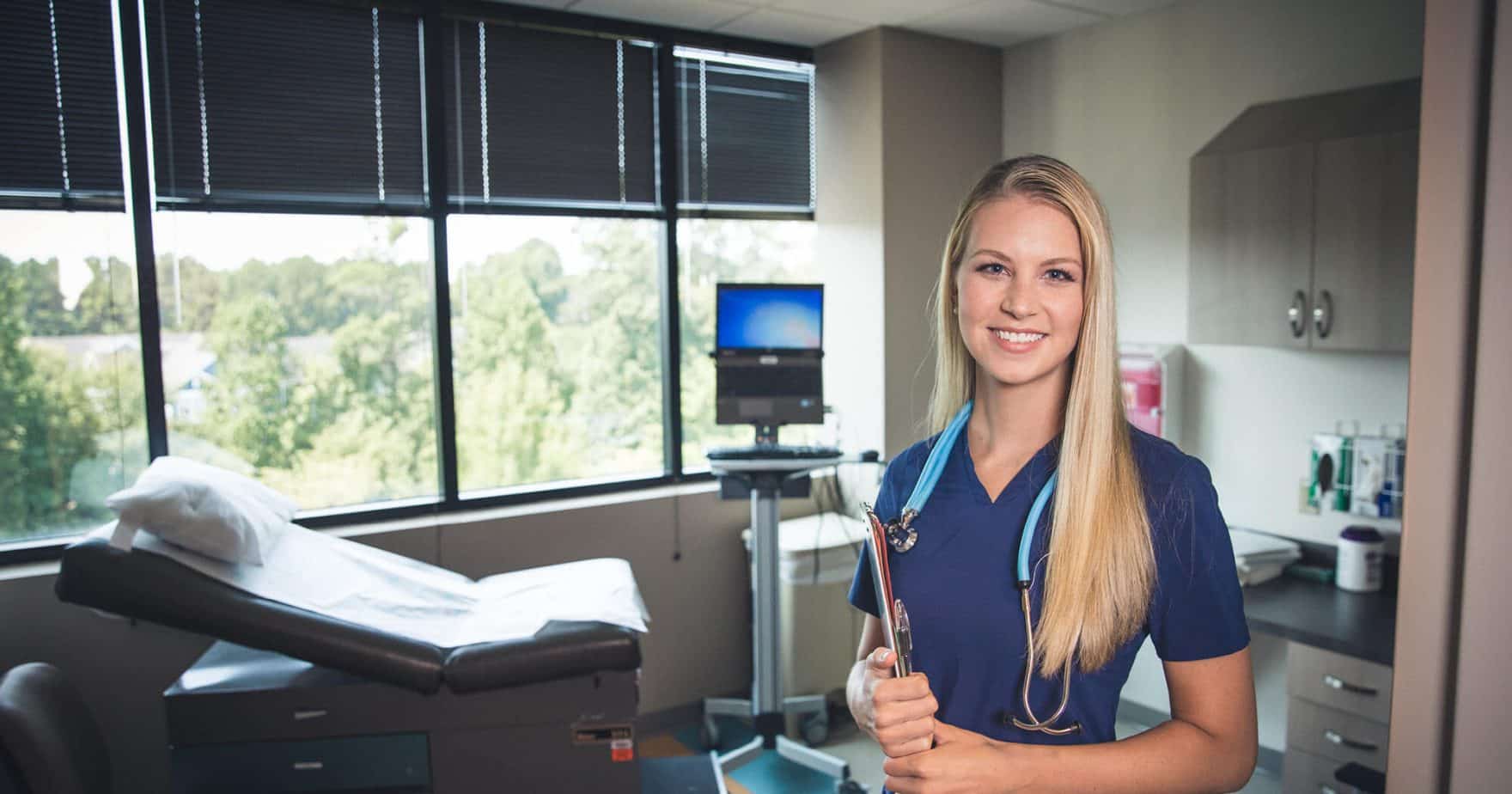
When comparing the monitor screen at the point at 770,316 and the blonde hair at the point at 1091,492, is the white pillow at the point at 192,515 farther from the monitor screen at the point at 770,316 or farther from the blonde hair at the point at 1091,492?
the blonde hair at the point at 1091,492

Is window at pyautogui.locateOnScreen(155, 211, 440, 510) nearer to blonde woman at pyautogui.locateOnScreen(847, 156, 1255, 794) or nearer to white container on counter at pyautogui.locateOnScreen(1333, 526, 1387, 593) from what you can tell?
blonde woman at pyautogui.locateOnScreen(847, 156, 1255, 794)

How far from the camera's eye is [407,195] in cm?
337

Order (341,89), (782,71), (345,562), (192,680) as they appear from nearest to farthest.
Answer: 1. (192,680)
2. (345,562)
3. (341,89)
4. (782,71)

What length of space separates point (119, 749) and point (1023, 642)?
110 inches

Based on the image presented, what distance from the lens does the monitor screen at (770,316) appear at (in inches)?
132

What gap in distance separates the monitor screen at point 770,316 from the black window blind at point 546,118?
0.73 metres

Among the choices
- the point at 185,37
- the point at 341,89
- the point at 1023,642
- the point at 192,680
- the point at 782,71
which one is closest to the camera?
the point at 1023,642

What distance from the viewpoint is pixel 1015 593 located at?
3.94ft

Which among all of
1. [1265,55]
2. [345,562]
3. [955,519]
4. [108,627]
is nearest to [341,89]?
Result: [345,562]

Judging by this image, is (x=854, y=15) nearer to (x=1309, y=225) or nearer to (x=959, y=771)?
(x=1309, y=225)

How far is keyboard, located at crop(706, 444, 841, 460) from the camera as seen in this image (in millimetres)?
3211

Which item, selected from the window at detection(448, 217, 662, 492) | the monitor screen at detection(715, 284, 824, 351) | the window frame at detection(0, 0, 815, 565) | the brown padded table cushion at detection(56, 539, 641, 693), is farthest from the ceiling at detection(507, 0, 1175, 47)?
the brown padded table cushion at detection(56, 539, 641, 693)

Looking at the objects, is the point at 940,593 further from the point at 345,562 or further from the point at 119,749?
the point at 119,749

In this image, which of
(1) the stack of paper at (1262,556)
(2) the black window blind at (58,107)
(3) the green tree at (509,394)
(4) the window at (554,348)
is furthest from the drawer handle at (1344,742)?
(2) the black window blind at (58,107)
